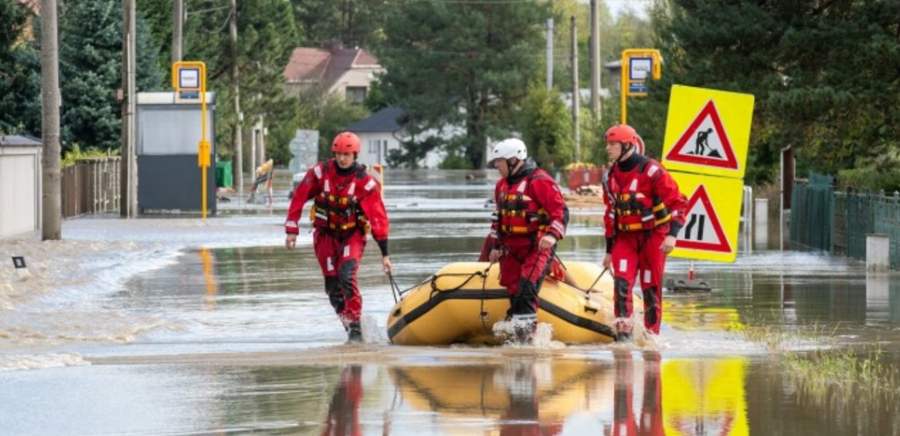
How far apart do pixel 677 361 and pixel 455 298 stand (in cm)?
210

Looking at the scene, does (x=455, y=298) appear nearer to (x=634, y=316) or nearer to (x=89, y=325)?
(x=634, y=316)

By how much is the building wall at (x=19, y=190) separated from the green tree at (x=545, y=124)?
40707mm

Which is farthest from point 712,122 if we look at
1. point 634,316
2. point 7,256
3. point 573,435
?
point 7,256

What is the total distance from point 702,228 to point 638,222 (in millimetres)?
4220

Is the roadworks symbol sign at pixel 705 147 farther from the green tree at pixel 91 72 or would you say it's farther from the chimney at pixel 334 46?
the chimney at pixel 334 46

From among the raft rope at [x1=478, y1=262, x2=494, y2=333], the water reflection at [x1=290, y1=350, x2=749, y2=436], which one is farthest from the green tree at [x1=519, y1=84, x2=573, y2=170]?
the water reflection at [x1=290, y1=350, x2=749, y2=436]

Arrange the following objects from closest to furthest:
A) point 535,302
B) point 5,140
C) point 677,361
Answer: point 677,361 < point 535,302 < point 5,140

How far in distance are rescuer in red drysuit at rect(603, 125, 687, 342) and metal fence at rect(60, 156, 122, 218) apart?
25382 mm

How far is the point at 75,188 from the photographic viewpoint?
41719 mm

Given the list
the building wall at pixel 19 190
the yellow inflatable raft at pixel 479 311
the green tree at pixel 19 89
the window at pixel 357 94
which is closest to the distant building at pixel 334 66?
the window at pixel 357 94

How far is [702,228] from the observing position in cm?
1867

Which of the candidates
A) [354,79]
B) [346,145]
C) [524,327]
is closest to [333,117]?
[354,79]

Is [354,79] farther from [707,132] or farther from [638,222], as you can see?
[638,222]

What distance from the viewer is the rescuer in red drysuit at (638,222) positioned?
47.6 ft
